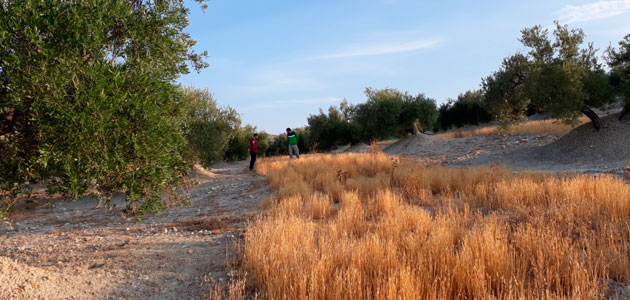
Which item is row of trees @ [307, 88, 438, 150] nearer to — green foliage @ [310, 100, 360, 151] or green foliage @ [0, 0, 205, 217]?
green foliage @ [310, 100, 360, 151]

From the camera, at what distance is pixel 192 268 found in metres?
5.46

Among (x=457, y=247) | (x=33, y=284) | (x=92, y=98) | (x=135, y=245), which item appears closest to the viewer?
(x=92, y=98)

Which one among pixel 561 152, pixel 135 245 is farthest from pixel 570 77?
pixel 135 245

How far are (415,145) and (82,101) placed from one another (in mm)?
28518

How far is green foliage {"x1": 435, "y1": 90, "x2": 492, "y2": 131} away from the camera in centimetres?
4822

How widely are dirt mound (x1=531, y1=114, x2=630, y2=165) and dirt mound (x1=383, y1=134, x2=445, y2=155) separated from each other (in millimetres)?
10322

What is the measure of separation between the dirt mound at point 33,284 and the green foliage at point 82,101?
115 centimetres

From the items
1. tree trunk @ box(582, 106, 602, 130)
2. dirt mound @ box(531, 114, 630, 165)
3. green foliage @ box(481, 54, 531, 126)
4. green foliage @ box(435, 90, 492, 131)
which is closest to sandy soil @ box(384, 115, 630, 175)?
dirt mound @ box(531, 114, 630, 165)

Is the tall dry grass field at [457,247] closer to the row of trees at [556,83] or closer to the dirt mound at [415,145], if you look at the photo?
the row of trees at [556,83]

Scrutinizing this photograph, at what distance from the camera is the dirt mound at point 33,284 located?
4.57 m

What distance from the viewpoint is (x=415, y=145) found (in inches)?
1190

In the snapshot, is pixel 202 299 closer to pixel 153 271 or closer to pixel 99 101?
pixel 153 271

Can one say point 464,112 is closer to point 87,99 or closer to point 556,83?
A: point 556,83

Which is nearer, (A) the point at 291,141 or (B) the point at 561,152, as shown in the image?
(B) the point at 561,152
